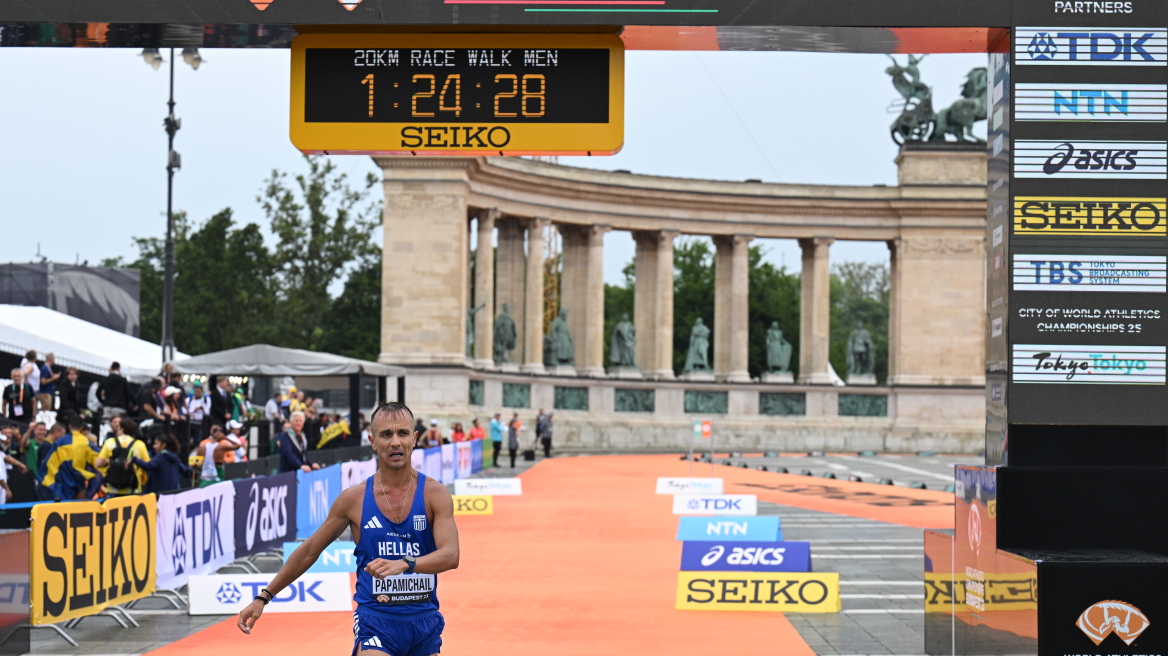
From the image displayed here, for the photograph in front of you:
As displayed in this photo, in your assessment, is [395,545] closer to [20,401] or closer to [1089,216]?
[1089,216]

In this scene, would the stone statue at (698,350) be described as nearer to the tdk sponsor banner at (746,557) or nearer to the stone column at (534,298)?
the stone column at (534,298)

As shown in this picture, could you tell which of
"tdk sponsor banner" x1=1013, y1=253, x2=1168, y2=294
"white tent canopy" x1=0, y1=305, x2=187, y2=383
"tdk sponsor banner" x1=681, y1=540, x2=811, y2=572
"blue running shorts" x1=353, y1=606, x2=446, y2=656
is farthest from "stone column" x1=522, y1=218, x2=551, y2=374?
"blue running shorts" x1=353, y1=606, x2=446, y2=656

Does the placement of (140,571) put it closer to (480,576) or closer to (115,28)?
(480,576)

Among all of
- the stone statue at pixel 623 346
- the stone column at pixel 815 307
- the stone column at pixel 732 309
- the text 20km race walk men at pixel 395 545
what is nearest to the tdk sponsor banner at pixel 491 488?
the text 20km race walk men at pixel 395 545

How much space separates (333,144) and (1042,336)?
606 centimetres

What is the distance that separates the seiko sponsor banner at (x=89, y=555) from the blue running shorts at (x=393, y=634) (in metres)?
7.09

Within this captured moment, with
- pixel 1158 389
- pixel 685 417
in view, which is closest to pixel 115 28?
pixel 1158 389

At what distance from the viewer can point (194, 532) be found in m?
17.0

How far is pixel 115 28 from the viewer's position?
1131cm

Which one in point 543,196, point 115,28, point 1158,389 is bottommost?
point 1158,389

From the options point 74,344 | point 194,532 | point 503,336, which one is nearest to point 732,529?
point 194,532

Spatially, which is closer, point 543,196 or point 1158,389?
point 1158,389

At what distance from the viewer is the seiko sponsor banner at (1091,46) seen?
1084cm

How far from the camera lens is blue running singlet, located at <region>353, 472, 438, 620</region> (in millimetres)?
7094
